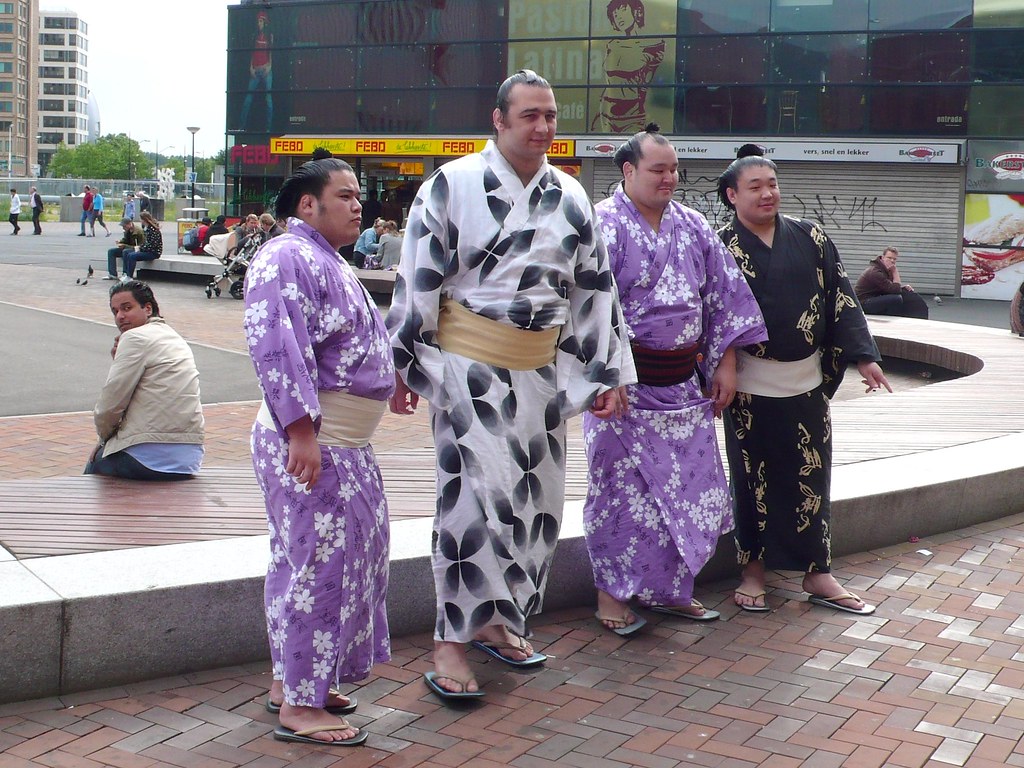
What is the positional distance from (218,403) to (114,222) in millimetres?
42770

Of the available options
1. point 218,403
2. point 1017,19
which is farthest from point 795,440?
point 1017,19

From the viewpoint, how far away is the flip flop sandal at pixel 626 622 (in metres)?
4.27

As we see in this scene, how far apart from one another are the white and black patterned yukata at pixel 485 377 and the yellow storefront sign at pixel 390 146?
24.4m

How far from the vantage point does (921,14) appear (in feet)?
80.2

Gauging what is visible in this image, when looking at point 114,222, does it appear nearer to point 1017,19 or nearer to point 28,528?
point 1017,19

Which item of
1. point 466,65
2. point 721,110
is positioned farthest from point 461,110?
point 721,110

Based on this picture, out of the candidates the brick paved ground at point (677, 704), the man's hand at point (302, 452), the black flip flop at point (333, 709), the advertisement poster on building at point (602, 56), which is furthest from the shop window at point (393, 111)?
the man's hand at point (302, 452)

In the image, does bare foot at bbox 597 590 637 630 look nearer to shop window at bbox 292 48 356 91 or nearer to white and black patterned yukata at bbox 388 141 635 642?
white and black patterned yukata at bbox 388 141 635 642

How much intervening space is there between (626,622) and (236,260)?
16.1 m

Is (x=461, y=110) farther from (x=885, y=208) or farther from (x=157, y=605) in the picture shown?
(x=157, y=605)

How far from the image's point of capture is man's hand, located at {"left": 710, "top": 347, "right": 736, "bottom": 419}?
4.50 meters

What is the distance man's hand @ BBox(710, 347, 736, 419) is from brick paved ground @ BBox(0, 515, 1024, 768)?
0.80m

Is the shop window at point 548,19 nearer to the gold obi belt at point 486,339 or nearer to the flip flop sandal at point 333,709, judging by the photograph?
the gold obi belt at point 486,339

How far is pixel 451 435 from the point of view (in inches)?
148
